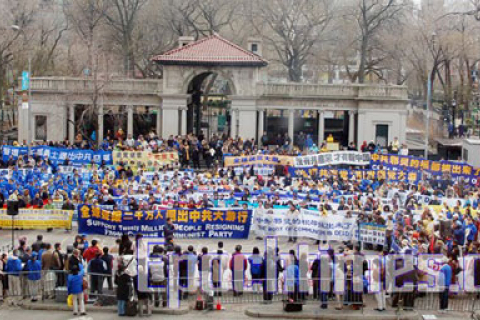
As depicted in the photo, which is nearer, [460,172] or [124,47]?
[460,172]

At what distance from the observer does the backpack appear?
1923cm

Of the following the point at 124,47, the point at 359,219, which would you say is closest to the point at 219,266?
the point at 359,219

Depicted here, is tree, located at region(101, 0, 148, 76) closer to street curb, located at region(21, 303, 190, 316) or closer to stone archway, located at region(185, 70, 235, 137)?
stone archway, located at region(185, 70, 235, 137)

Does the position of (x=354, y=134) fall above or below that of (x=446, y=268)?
above

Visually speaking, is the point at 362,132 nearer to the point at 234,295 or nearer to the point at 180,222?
the point at 180,222

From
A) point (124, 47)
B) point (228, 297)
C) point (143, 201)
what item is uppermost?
point (124, 47)

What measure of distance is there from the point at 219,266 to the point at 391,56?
176 ft

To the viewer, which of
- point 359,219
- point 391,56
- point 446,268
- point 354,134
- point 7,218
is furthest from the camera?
point 391,56

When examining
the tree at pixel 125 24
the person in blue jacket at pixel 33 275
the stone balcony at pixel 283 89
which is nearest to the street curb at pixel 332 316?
the person in blue jacket at pixel 33 275

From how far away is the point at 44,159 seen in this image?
38312 millimetres

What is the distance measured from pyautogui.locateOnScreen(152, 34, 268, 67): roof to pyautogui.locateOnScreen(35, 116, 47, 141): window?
29.6ft

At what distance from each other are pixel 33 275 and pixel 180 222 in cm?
808

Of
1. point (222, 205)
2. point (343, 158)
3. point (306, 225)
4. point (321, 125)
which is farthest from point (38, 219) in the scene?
point (321, 125)

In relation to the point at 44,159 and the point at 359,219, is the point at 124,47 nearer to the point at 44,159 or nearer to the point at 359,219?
the point at 44,159
